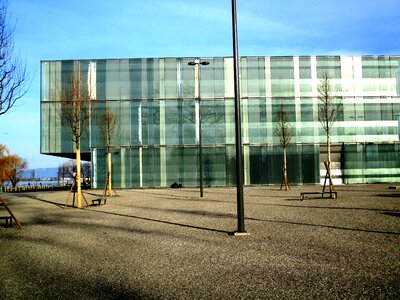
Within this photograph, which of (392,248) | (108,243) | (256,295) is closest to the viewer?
(256,295)

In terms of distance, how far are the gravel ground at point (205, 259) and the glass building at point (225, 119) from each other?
100ft

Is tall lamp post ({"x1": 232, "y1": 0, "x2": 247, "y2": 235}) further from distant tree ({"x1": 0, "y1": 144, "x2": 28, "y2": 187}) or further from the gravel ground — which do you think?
distant tree ({"x1": 0, "y1": 144, "x2": 28, "y2": 187})

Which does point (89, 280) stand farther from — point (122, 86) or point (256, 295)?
point (122, 86)

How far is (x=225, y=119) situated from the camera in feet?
147

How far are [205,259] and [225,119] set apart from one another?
37.6 metres

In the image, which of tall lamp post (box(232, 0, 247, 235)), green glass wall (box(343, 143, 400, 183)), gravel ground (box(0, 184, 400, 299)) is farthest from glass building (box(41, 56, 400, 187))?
tall lamp post (box(232, 0, 247, 235))

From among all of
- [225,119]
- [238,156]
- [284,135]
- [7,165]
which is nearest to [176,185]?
[225,119]

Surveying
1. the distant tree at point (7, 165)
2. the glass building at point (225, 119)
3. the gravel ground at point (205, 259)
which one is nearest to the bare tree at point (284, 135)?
the glass building at point (225, 119)

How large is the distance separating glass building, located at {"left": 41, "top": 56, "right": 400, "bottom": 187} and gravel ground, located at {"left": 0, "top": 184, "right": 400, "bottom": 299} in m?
30.6

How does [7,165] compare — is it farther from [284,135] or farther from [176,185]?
[284,135]

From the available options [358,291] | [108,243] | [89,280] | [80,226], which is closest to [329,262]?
[358,291]

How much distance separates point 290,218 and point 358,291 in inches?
330

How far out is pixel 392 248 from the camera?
8391 millimetres

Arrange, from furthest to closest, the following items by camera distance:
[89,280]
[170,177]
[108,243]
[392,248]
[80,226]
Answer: [170,177] → [80,226] → [108,243] → [392,248] → [89,280]
